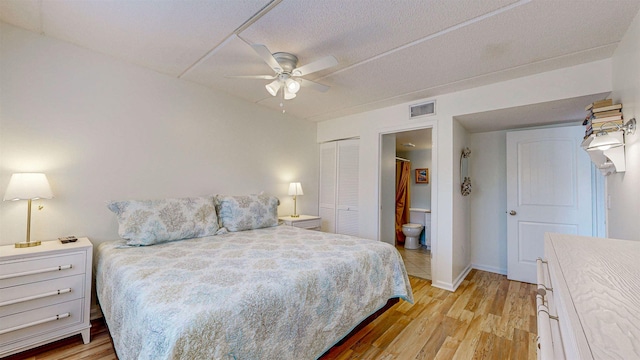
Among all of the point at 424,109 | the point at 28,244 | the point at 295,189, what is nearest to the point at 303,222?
the point at 295,189

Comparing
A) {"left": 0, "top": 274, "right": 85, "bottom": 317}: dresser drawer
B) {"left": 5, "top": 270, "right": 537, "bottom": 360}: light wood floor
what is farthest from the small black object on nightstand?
{"left": 5, "top": 270, "right": 537, "bottom": 360}: light wood floor

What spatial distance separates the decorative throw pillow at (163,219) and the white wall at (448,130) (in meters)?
2.23

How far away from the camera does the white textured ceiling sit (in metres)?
1.64

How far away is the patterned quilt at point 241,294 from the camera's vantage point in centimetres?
107

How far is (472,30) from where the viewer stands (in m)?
1.84

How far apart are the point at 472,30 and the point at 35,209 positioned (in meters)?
3.64

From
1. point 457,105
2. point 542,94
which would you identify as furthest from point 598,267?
point 457,105

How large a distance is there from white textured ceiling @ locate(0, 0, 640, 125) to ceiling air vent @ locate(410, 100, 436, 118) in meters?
0.48

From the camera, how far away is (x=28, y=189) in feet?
5.95

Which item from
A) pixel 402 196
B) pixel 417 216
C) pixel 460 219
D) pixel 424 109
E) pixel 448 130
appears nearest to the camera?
pixel 448 130

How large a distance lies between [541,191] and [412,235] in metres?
2.12

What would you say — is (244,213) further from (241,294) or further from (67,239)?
(241,294)

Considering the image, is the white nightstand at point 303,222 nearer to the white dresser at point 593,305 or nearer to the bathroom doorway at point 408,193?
the bathroom doorway at point 408,193

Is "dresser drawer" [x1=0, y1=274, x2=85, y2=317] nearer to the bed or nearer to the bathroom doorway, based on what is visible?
the bed
